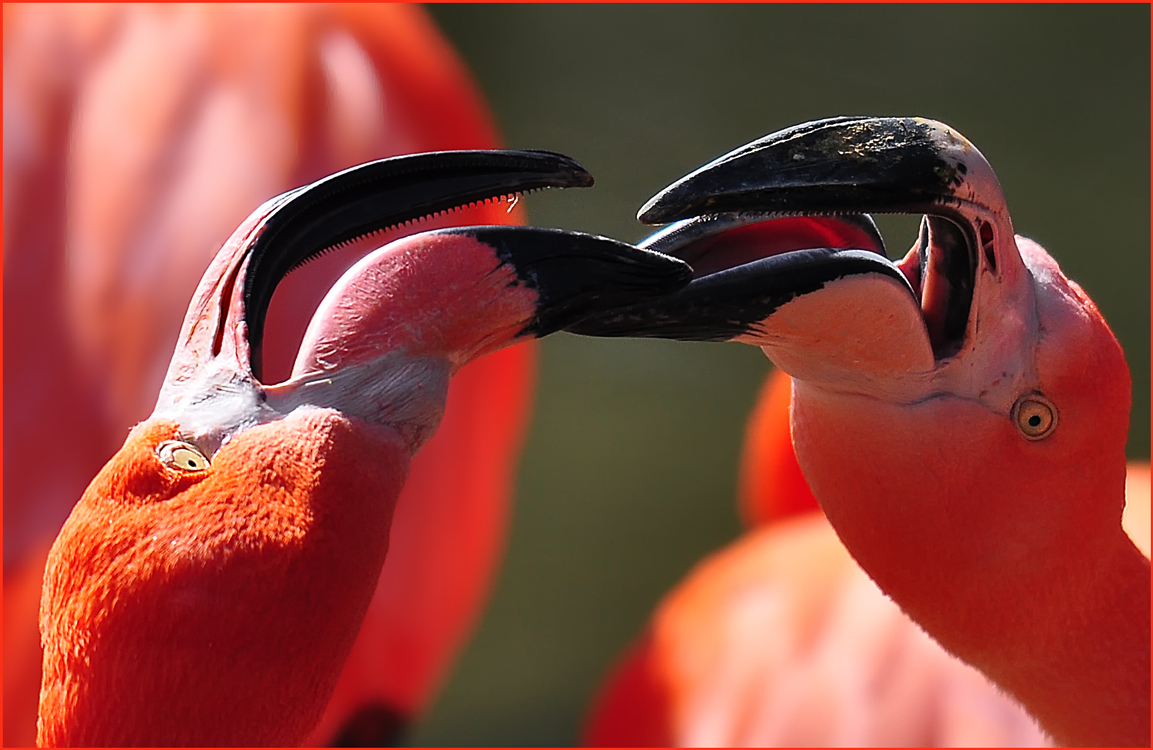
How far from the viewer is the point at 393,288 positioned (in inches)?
36.7

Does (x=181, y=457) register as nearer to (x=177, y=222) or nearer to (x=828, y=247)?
(x=828, y=247)

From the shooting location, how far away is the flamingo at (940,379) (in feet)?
3.26

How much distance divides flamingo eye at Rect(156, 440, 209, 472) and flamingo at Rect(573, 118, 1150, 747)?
321mm

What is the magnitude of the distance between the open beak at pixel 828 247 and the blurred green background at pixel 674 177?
1892 mm

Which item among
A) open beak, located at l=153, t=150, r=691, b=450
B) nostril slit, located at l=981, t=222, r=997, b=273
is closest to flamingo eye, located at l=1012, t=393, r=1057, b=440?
nostril slit, located at l=981, t=222, r=997, b=273

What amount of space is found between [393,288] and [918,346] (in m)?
0.43

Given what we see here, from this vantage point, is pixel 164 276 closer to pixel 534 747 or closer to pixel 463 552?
pixel 463 552

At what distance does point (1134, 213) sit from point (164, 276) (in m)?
3.27

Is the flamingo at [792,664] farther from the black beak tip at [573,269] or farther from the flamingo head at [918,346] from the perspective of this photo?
the black beak tip at [573,269]

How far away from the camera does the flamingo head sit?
993 mm

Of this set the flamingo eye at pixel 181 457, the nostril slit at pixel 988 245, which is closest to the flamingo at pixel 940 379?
the nostril slit at pixel 988 245

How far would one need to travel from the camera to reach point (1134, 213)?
4.07m

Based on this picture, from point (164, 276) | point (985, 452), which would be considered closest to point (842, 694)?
point (985, 452)

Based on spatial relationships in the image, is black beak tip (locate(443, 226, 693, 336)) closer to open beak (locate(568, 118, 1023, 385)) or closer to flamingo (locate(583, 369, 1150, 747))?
open beak (locate(568, 118, 1023, 385))
